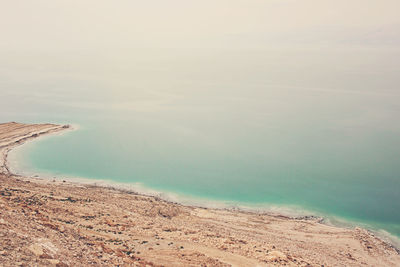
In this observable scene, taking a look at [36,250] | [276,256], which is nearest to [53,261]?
[36,250]

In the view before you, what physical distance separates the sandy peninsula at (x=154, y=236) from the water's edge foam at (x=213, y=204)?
1076mm

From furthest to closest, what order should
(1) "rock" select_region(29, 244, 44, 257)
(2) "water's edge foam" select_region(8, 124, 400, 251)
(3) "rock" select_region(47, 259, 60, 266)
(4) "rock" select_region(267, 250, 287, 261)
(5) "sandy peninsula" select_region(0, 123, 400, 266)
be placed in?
(2) "water's edge foam" select_region(8, 124, 400, 251), (4) "rock" select_region(267, 250, 287, 261), (5) "sandy peninsula" select_region(0, 123, 400, 266), (1) "rock" select_region(29, 244, 44, 257), (3) "rock" select_region(47, 259, 60, 266)

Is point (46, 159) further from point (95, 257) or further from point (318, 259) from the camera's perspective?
point (318, 259)

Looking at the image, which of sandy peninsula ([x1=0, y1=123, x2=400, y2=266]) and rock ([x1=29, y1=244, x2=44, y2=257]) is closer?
rock ([x1=29, y1=244, x2=44, y2=257])

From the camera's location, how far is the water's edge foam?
2467cm

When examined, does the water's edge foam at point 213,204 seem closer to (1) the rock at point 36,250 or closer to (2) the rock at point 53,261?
(1) the rock at point 36,250

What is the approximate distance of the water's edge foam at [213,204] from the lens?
24.7 metres

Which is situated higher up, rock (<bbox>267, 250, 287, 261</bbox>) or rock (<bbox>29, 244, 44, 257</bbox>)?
rock (<bbox>29, 244, 44, 257</bbox>)

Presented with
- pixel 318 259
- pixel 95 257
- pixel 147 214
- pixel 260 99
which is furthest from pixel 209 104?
pixel 95 257

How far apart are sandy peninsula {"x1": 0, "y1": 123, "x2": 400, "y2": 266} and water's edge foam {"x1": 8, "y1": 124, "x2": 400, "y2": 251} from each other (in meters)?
1.08

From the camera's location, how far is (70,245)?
13234 mm

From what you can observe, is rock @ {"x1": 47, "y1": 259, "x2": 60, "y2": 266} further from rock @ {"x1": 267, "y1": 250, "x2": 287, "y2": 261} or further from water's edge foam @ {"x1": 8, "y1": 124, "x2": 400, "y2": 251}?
water's edge foam @ {"x1": 8, "y1": 124, "x2": 400, "y2": 251}

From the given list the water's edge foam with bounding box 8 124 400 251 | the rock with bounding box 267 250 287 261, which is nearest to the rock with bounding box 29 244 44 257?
the rock with bounding box 267 250 287 261

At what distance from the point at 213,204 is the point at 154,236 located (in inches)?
447
